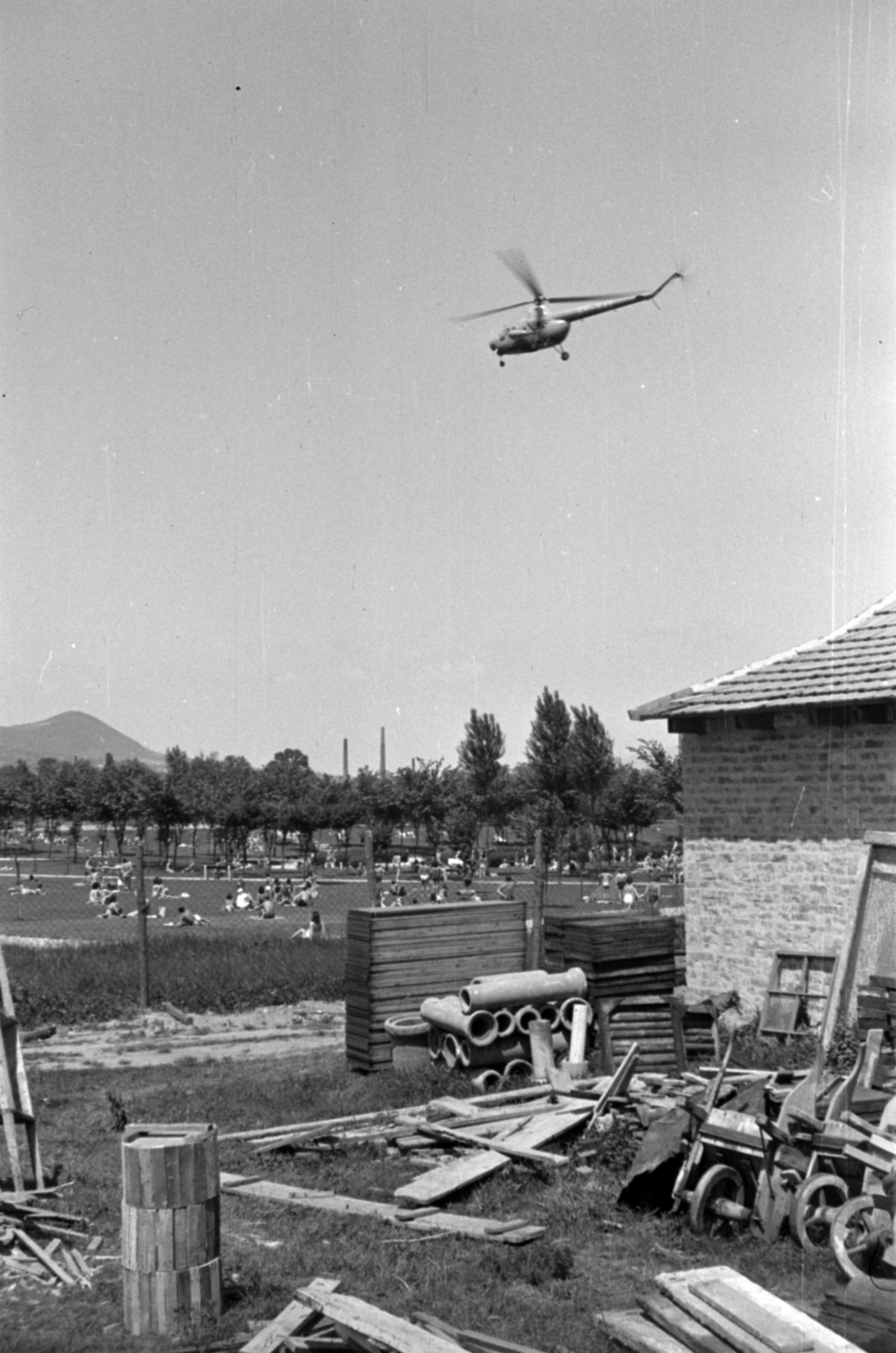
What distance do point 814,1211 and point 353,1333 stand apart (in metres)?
3.01

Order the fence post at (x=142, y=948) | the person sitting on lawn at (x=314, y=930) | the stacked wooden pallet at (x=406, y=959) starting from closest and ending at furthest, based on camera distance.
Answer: the stacked wooden pallet at (x=406, y=959) → the fence post at (x=142, y=948) → the person sitting on lawn at (x=314, y=930)

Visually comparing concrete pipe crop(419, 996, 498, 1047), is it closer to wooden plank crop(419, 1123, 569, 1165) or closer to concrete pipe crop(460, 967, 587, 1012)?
concrete pipe crop(460, 967, 587, 1012)

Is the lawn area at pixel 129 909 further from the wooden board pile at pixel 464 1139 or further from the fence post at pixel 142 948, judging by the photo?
the wooden board pile at pixel 464 1139

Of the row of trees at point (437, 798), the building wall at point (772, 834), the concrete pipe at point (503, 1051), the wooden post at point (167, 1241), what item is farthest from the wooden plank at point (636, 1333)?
the row of trees at point (437, 798)

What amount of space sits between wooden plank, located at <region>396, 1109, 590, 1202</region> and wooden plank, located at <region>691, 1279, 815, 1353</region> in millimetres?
2601

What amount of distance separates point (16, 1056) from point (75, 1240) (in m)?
1.47

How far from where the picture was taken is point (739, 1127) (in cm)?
776

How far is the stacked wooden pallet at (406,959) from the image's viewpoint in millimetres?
12812

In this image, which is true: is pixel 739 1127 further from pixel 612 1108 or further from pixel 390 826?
pixel 390 826

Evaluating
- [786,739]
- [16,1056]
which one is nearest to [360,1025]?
[16,1056]

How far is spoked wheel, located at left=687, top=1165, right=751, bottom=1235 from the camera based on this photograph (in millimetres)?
7637

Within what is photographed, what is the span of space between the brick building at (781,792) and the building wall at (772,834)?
0.04 ft

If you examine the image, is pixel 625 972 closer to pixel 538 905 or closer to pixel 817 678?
pixel 538 905

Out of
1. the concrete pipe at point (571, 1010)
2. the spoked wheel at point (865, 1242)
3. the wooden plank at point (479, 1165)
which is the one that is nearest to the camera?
the spoked wheel at point (865, 1242)
